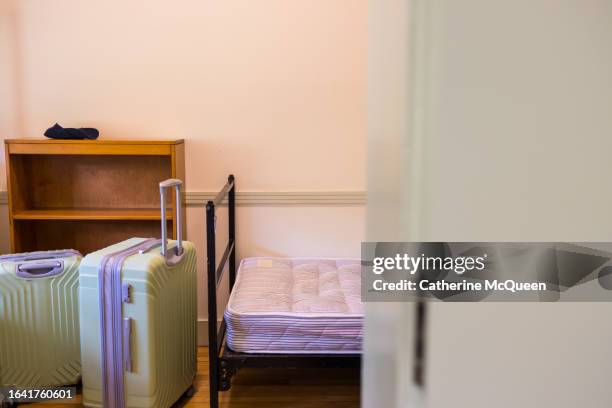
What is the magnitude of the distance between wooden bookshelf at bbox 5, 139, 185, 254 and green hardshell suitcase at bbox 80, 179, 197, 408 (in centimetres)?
72

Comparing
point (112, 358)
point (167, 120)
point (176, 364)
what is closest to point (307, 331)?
point (176, 364)

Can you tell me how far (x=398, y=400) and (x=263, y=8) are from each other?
9.40 feet

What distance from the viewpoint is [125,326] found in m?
2.17

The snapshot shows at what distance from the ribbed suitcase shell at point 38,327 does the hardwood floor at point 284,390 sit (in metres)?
0.16

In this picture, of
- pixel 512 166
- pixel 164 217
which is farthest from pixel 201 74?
pixel 512 166

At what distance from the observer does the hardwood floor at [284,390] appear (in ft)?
8.21

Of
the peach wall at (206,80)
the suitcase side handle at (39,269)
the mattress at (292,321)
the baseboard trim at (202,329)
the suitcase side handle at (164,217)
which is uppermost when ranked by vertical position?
the peach wall at (206,80)

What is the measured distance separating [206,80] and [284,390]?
5.57ft

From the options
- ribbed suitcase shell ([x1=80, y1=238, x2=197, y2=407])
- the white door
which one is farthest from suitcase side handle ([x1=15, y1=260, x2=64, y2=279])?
the white door

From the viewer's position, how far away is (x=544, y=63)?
35 cm

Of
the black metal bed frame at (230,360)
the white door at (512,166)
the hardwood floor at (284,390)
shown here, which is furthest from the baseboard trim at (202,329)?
the white door at (512,166)

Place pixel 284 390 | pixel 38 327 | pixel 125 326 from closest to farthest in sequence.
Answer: pixel 125 326, pixel 38 327, pixel 284 390

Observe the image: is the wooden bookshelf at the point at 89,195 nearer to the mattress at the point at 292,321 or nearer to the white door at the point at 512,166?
the mattress at the point at 292,321

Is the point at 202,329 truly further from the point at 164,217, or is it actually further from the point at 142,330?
the point at 164,217
